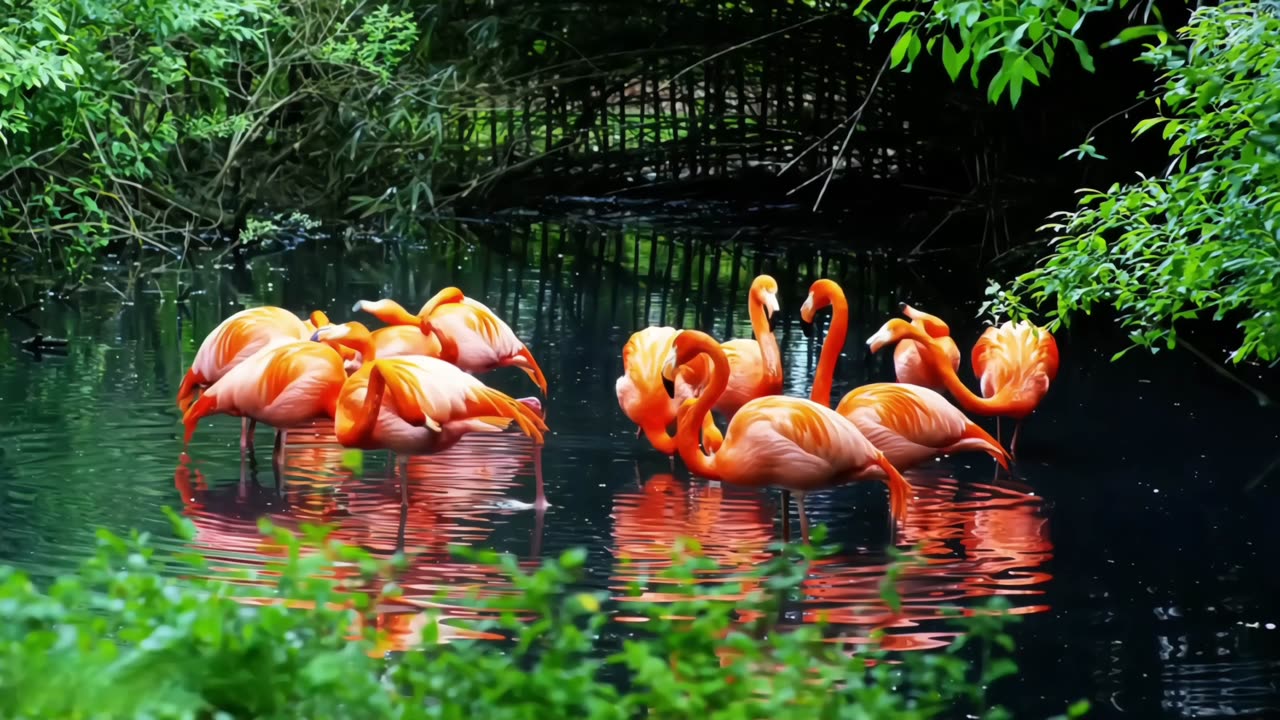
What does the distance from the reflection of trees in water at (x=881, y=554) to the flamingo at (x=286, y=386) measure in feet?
3.15

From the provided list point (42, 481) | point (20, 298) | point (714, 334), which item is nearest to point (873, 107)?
point (714, 334)

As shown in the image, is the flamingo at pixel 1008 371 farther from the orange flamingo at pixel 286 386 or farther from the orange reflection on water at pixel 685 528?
the orange flamingo at pixel 286 386

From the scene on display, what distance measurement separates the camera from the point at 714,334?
26.6ft

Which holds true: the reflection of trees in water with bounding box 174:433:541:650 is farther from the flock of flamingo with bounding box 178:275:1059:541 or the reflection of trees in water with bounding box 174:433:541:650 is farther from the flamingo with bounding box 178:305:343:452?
the flamingo with bounding box 178:305:343:452

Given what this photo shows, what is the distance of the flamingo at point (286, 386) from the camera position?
4914mm

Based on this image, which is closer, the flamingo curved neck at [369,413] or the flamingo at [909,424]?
the flamingo curved neck at [369,413]

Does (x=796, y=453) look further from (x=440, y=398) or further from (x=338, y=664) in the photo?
(x=338, y=664)

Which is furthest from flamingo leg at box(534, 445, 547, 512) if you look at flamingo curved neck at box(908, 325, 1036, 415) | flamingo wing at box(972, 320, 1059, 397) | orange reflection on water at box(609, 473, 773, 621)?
flamingo wing at box(972, 320, 1059, 397)

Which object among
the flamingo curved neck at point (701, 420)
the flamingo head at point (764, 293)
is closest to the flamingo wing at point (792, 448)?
the flamingo curved neck at point (701, 420)

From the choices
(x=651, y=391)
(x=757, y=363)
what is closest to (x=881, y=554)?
(x=651, y=391)

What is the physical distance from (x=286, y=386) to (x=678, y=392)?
1.37 m

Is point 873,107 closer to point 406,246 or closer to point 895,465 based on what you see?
point 406,246

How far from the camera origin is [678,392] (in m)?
5.55

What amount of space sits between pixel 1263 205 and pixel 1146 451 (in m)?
2.09
